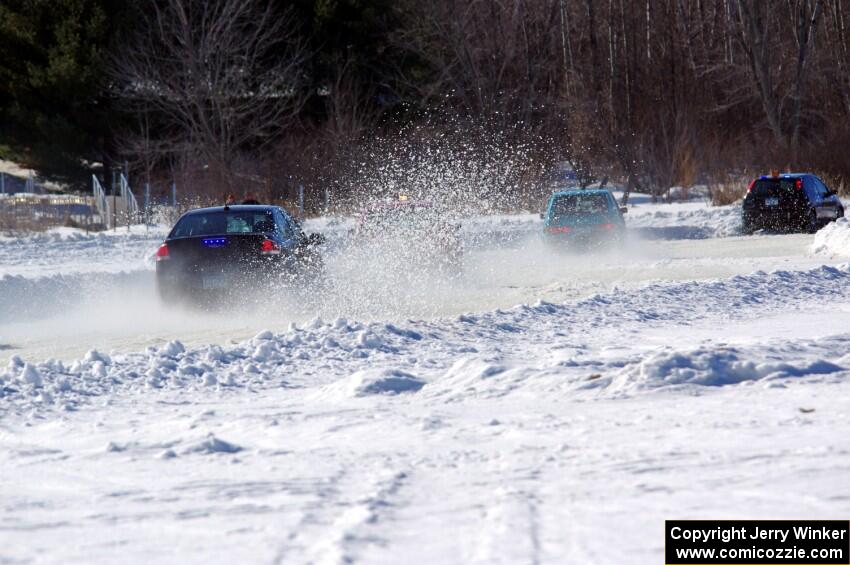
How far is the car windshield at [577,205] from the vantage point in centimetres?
2297

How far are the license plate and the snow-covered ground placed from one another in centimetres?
36

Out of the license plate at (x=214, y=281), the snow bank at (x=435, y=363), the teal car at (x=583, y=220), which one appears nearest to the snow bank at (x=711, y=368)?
the snow bank at (x=435, y=363)

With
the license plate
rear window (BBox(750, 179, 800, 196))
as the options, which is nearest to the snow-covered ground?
the license plate

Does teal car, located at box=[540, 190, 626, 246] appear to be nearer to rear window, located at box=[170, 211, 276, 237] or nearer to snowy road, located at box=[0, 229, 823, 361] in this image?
snowy road, located at box=[0, 229, 823, 361]

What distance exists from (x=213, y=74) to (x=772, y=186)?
2392 cm

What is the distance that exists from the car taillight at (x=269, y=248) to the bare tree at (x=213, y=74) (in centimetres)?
2923

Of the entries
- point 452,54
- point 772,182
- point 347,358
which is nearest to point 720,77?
point 452,54

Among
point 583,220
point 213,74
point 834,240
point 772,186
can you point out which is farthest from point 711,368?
point 213,74

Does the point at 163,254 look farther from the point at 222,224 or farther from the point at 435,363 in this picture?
the point at 435,363

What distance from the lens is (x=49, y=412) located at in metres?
8.80

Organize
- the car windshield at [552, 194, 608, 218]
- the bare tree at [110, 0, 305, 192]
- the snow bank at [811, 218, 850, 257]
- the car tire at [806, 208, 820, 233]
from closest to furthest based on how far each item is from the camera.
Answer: the snow bank at [811, 218, 850, 257], the car windshield at [552, 194, 608, 218], the car tire at [806, 208, 820, 233], the bare tree at [110, 0, 305, 192]

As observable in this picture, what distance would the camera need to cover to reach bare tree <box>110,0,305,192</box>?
45.6m

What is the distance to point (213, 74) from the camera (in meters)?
46.8

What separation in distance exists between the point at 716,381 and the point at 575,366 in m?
1.18
